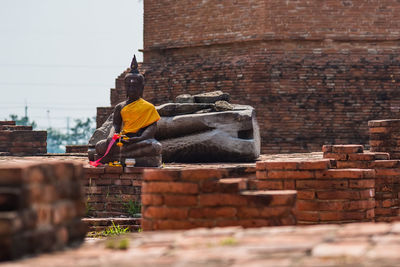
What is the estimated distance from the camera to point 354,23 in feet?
52.7

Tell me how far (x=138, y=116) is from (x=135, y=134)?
0.22 metres

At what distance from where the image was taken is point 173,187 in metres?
4.53

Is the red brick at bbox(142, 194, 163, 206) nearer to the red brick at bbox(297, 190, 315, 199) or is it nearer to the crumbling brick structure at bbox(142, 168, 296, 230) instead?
the crumbling brick structure at bbox(142, 168, 296, 230)

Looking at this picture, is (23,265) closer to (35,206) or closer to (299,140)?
(35,206)

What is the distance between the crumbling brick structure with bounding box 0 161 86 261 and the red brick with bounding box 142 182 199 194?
30.5 inches

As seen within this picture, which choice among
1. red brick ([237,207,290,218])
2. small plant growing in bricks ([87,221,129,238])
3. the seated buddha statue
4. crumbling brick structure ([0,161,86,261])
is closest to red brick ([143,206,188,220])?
red brick ([237,207,290,218])

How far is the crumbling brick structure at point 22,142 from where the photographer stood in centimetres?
1528

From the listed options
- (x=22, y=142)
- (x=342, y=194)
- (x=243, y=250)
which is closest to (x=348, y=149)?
(x=342, y=194)

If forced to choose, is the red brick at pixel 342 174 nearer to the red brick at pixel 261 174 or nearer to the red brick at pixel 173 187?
the red brick at pixel 261 174

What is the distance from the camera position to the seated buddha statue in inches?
366

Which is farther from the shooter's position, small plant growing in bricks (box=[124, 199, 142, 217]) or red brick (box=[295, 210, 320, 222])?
small plant growing in bricks (box=[124, 199, 142, 217])

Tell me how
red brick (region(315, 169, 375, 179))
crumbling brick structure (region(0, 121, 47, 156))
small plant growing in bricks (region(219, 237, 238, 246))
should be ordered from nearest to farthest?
small plant growing in bricks (region(219, 237, 238, 246)) < red brick (region(315, 169, 375, 179)) < crumbling brick structure (region(0, 121, 47, 156))

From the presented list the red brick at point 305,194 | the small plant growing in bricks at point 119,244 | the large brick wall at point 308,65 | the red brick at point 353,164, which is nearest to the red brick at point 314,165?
the red brick at point 305,194

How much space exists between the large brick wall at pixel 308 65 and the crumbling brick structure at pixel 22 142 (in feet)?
12.4
